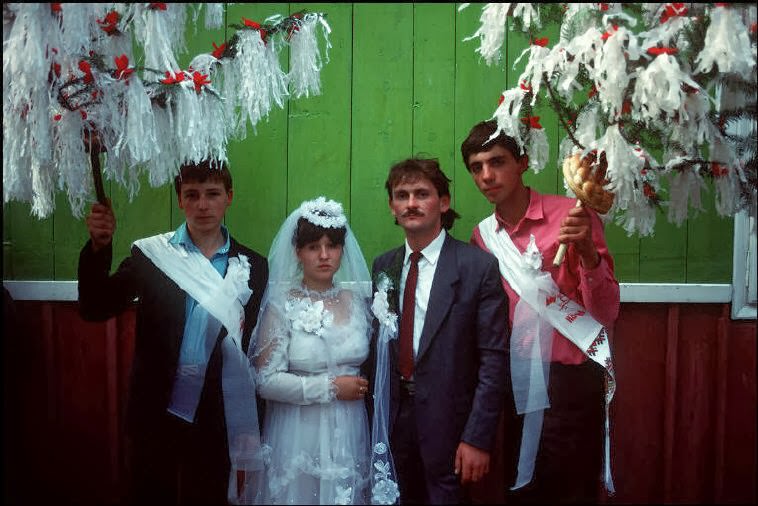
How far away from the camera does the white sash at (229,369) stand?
8.43ft

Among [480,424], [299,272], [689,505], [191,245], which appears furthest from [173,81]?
[689,505]

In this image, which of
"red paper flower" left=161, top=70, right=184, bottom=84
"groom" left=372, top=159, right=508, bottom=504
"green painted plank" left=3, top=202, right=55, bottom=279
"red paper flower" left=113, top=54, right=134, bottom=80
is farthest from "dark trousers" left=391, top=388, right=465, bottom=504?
"green painted plank" left=3, top=202, right=55, bottom=279

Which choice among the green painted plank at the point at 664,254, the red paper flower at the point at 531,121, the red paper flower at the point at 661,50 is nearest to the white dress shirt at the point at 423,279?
the red paper flower at the point at 531,121

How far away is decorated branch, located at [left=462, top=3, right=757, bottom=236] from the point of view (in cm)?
210

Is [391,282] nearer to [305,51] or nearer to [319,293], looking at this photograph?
[319,293]

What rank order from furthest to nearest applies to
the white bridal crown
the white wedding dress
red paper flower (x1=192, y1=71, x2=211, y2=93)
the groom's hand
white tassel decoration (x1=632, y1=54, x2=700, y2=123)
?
the white bridal crown → the white wedding dress → the groom's hand → red paper flower (x1=192, y1=71, x2=211, y2=93) → white tassel decoration (x1=632, y1=54, x2=700, y2=123)

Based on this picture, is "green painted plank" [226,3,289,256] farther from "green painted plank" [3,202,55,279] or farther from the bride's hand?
the bride's hand

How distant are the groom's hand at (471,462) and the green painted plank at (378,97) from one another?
1.32 metres

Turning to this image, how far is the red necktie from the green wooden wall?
725mm

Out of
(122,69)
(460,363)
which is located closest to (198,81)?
(122,69)

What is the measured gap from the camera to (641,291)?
129 inches

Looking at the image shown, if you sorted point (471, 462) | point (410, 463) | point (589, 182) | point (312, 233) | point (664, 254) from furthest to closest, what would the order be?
1. point (664, 254)
2. point (312, 233)
3. point (410, 463)
4. point (471, 462)
5. point (589, 182)

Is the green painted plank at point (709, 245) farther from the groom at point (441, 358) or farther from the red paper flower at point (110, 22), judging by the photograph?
the red paper flower at point (110, 22)

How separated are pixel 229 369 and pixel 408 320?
28.2 inches
